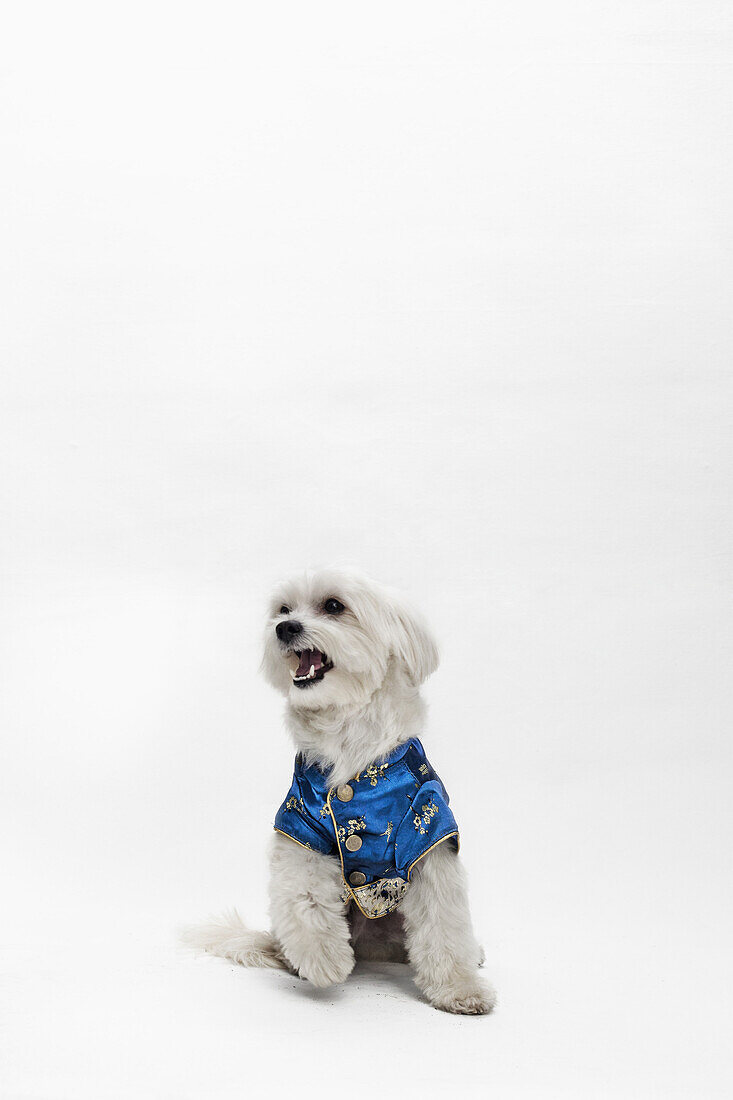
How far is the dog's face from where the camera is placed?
9.32 ft

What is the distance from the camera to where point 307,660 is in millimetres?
2881

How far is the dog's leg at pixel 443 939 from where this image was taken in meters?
2.75

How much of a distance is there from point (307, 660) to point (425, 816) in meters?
0.44

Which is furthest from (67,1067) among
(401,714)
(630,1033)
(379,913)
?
(630,1033)

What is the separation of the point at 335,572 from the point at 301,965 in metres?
0.87

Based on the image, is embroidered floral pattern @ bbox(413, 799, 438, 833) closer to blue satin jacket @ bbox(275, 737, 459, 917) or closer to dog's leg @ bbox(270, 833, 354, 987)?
blue satin jacket @ bbox(275, 737, 459, 917)

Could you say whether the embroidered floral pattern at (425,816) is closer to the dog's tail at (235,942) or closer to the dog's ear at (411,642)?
the dog's ear at (411,642)

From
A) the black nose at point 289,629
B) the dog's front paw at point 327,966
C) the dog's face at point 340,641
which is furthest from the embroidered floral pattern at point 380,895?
the black nose at point 289,629

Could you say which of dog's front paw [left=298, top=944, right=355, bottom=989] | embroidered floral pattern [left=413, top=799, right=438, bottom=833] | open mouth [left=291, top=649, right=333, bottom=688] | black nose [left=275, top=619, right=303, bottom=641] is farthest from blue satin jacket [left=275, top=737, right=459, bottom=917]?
black nose [left=275, top=619, right=303, bottom=641]

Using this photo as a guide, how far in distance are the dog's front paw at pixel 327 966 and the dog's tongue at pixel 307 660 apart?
601mm

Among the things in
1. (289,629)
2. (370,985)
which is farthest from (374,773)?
(370,985)

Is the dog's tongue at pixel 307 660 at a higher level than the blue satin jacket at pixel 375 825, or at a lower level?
higher

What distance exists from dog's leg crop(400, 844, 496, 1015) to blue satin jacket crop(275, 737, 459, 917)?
0.04 m

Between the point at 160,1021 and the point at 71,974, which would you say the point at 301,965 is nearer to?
the point at 160,1021
